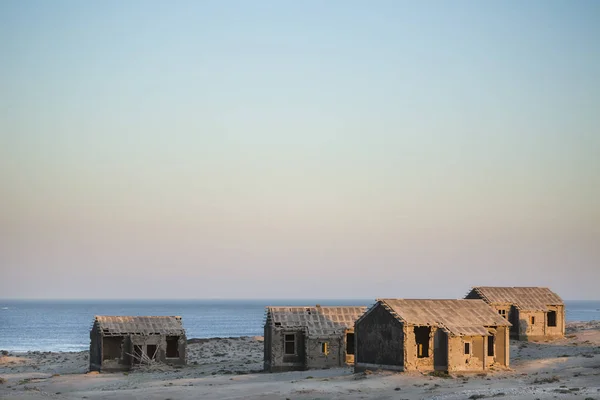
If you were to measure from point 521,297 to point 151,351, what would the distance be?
96.6ft

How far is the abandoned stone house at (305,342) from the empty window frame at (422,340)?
261 inches

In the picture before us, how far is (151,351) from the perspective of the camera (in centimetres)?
5788

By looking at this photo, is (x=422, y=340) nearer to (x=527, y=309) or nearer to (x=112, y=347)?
(x=112, y=347)

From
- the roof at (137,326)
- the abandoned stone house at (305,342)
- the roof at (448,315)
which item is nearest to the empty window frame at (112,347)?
the roof at (137,326)

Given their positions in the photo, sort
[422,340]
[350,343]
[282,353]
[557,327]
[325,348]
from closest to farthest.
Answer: [422,340], [282,353], [325,348], [350,343], [557,327]

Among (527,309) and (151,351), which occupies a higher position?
(527,309)

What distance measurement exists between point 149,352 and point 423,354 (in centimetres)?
1885

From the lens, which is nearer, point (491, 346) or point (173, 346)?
point (491, 346)

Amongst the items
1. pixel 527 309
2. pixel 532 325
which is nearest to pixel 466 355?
pixel 527 309

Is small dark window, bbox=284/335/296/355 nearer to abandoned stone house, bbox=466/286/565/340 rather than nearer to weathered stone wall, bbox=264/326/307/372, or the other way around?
weathered stone wall, bbox=264/326/307/372

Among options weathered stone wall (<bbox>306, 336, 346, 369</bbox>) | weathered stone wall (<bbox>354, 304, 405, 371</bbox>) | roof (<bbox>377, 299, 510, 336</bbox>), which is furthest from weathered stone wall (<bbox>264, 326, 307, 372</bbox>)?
roof (<bbox>377, 299, 510, 336</bbox>)

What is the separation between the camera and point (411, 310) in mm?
48812

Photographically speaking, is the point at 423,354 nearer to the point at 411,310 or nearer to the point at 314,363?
the point at 411,310

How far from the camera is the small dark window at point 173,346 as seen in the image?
58.9m
